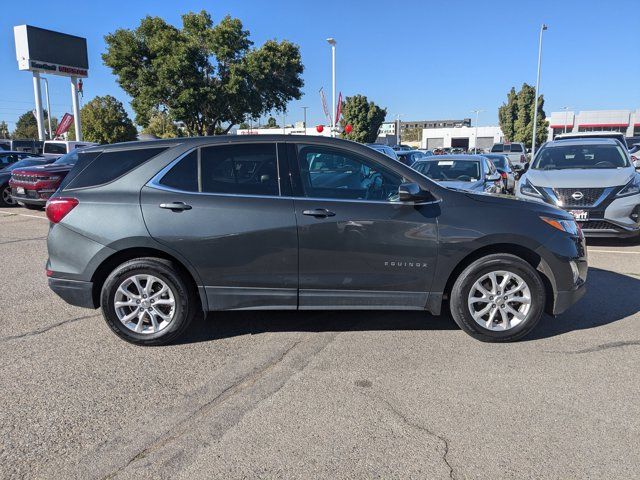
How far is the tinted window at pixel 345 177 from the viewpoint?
425cm

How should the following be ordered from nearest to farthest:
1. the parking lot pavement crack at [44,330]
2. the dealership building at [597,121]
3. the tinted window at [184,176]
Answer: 1. the tinted window at [184,176]
2. the parking lot pavement crack at [44,330]
3. the dealership building at [597,121]

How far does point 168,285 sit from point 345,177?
1.77 m

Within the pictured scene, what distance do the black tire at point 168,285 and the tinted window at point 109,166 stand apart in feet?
2.60

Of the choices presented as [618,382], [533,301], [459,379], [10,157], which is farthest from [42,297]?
[10,157]

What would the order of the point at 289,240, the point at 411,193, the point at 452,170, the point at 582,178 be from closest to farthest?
the point at 411,193
the point at 289,240
the point at 582,178
the point at 452,170

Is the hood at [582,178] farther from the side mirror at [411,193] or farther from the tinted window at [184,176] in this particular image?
the tinted window at [184,176]

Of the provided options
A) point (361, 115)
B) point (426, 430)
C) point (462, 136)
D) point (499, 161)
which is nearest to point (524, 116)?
point (361, 115)

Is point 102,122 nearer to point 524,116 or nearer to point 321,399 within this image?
point 524,116

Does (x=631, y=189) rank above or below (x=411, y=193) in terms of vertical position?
below

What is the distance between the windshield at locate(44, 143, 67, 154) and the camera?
22.7 meters

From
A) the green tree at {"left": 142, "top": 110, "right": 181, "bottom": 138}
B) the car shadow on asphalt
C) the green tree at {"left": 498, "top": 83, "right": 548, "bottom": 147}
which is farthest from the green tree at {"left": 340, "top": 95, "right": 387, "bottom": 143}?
the car shadow on asphalt

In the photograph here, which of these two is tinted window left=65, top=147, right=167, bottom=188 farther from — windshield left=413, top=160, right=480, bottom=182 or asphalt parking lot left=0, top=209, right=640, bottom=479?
windshield left=413, top=160, right=480, bottom=182

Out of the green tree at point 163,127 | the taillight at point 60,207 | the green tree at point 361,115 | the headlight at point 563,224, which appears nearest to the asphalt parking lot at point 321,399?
the headlight at point 563,224

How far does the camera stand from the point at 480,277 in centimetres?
424
